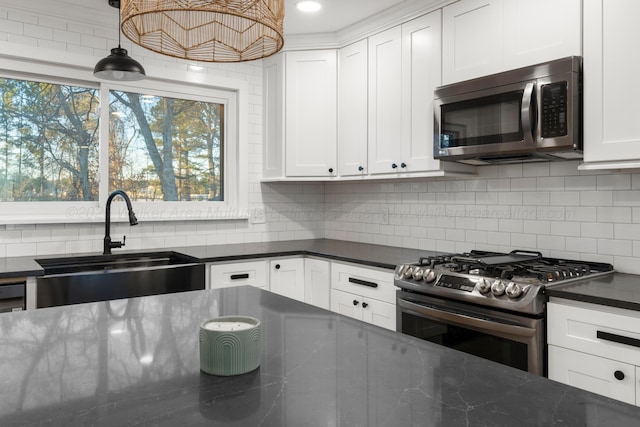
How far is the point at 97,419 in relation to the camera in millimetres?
807

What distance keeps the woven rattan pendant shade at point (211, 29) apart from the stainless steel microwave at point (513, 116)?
140 centimetres

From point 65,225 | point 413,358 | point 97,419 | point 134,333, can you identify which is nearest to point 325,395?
point 413,358

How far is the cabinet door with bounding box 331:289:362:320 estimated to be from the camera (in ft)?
10.1

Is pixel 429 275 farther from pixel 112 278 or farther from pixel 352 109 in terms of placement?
pixel 112 278

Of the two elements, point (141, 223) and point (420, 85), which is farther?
point (141, 223)

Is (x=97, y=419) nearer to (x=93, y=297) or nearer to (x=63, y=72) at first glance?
(x=93, y=297)

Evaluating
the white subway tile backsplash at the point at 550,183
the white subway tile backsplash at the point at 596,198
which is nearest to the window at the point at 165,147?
the white subway tile backsplash at the point at 550,183

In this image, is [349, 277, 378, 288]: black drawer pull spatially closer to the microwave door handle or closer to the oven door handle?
the oven door handle

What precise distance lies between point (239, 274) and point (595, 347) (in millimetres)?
2096

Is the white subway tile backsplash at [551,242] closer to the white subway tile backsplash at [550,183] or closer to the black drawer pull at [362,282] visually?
the white subway tile backsplash at [550,183]

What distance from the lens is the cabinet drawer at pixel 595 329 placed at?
5.80ft

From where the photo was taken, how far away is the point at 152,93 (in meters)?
3.58

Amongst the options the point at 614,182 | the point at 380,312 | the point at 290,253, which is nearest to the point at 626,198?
the point at 614,182

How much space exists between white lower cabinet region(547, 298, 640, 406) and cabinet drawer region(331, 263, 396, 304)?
3.24ft
